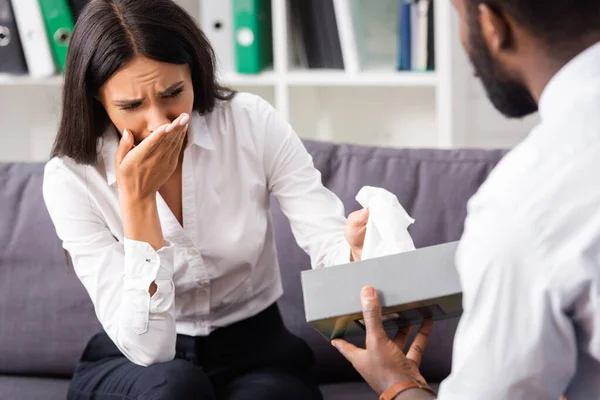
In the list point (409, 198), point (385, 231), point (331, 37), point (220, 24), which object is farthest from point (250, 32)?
point (385, 231)

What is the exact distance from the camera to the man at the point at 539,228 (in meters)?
0.79

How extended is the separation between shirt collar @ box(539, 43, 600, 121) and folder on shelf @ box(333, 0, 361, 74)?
5.24 ft

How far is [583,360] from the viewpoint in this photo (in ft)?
2.91

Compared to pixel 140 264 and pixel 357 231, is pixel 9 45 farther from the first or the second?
pixel 357 231

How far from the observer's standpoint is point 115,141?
157 centimetres

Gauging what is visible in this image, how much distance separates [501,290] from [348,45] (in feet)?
5.54

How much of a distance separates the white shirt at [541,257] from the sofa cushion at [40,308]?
1120 mm

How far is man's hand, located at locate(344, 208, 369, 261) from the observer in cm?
143

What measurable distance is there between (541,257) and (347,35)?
1695 millimetres

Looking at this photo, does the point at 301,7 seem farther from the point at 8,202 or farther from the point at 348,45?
the point at 8,202

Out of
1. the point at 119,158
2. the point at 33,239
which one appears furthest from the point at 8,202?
the point at 119,158

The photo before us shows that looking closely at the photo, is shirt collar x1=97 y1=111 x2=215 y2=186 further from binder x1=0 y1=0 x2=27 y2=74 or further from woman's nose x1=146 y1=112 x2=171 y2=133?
binder x1=0 y1=0 x2=27 y2=74

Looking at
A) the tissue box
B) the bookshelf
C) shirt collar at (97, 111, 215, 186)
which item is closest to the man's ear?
the tissue box

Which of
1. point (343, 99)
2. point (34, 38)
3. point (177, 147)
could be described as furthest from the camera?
point (343, 99)
